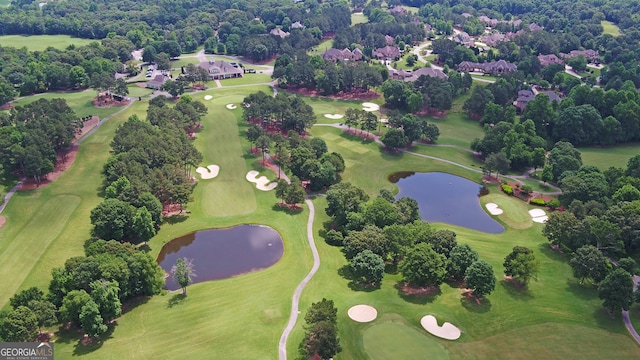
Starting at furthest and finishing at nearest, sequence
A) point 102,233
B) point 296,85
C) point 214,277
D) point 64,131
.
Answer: point 296,85 → point 64,131 → point 102,233 → point 214,277

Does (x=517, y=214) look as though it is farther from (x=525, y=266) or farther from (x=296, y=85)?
(x=296, y=85)

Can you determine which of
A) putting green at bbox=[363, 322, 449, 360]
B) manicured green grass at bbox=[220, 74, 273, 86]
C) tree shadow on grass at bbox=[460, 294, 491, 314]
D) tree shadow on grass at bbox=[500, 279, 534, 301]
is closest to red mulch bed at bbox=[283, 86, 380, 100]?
manicured green grass at bbox=[220, 74, 273, 86]

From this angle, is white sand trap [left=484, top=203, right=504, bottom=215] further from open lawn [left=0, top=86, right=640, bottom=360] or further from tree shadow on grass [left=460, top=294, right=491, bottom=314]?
tree shadow on grass [left=460, top=294, right=491, bottom=314]

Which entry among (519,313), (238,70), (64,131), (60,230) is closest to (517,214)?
(519,313)

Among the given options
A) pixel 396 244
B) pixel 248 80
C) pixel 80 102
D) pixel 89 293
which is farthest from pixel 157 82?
pixel 396 244

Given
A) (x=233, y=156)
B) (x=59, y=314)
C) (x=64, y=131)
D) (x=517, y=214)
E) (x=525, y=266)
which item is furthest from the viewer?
(x=233, y=156)

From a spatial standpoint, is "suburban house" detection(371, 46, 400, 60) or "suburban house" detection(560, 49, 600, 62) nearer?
"suburban house" detection(560, 49, 600, 62)

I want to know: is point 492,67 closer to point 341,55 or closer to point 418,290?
point 341,55
